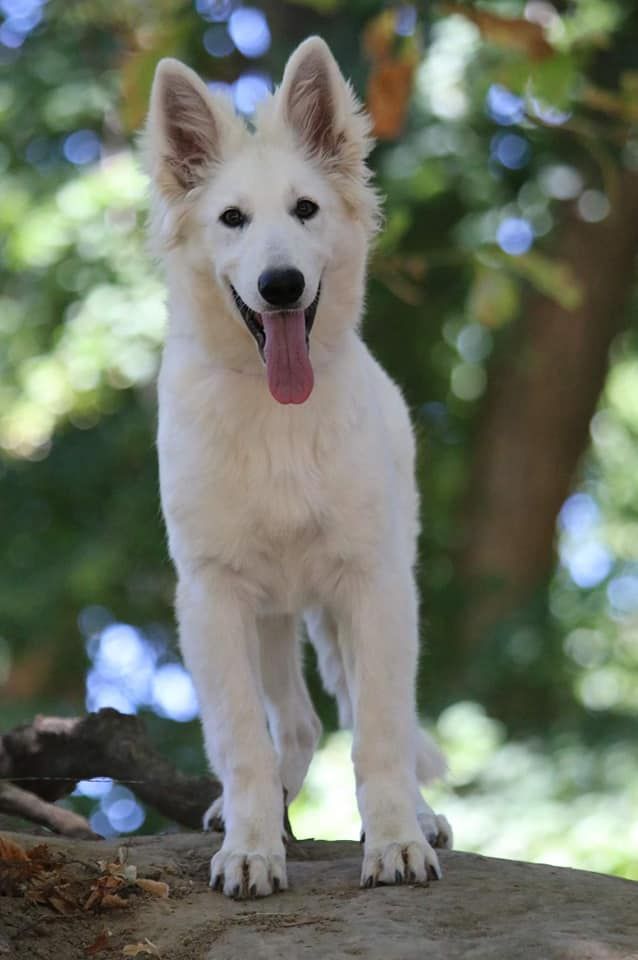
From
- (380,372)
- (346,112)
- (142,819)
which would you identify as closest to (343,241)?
(346,112)

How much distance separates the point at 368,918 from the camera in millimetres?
4160

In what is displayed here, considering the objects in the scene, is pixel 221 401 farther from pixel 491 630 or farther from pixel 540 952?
pixel 491 630

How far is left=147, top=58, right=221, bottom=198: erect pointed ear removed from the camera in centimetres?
534

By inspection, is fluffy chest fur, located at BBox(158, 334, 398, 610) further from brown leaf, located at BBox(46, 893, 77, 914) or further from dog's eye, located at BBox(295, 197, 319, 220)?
brown leaf, located at BBox(46, 893, 77, 914)

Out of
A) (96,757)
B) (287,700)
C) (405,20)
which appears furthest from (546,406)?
(96,757)

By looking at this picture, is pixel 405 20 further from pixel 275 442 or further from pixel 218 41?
pixel 218 41

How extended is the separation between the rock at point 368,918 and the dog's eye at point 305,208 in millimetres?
2036

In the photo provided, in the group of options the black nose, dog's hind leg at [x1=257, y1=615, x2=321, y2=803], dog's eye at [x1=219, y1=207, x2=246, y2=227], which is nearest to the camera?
the black nose

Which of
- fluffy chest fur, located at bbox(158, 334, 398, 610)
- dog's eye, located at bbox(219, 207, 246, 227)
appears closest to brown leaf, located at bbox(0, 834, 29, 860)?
fluffy chest fur, located at bbox(158, 334, 398, 610)

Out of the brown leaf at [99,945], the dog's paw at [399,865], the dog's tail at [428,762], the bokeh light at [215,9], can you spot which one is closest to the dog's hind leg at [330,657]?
the dog's tail at [428,762]

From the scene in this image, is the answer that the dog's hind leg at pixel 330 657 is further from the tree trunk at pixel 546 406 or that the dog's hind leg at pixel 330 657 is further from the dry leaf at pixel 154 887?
the tree trunk at pixel 546 406

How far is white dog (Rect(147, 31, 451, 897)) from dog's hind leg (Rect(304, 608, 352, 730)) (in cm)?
69

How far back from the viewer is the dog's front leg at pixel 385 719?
15.3ft

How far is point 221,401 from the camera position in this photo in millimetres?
5227
